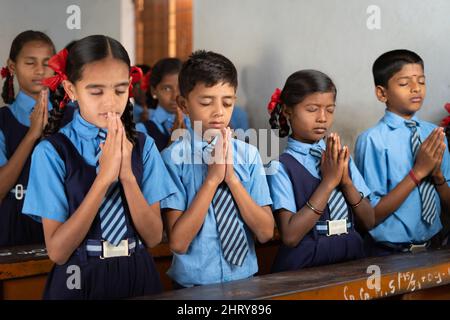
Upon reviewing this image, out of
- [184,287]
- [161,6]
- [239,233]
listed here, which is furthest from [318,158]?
[161,6]

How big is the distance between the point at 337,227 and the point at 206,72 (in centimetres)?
83

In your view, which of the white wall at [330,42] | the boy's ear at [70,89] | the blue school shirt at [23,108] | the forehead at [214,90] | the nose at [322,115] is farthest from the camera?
the white wall at [330,42]

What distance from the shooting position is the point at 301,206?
9.46ft

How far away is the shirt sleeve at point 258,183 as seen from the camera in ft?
8.74

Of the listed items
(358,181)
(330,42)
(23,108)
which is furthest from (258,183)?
(330,42)

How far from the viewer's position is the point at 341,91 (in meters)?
4.19

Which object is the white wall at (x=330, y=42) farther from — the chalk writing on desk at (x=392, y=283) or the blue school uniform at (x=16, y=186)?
the blue school uniform at (x=16, y=186)

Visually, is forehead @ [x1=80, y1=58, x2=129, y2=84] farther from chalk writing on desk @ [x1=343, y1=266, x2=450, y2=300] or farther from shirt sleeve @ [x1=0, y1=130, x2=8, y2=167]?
shirt sleeve @ [x1=0, y1=130, x2=8, y2=167]

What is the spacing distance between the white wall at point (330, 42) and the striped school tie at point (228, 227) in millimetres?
1706

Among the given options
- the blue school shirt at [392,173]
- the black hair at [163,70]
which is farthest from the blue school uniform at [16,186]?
the blue school shirt at [392,173]

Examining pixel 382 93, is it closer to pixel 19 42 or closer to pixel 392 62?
pixel 392 62

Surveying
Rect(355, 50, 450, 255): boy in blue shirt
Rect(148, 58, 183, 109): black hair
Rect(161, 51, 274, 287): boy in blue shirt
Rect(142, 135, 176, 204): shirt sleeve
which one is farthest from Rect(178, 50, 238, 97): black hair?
Rect(148, 58, 183, 109): black hair

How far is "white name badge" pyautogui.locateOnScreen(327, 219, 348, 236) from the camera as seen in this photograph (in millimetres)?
2885
